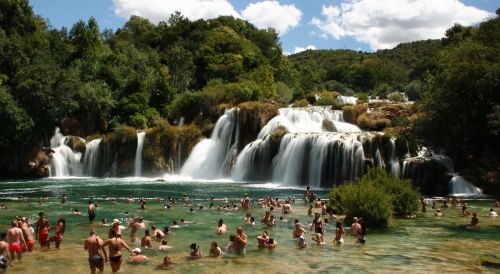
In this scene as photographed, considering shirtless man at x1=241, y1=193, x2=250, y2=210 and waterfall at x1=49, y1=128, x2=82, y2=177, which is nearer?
shirtless man at x1=241, y1=193, x2=250, y2=210

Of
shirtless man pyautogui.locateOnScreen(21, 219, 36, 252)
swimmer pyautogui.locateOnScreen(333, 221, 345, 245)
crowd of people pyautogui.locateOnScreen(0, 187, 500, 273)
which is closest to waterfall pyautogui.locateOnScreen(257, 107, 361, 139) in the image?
crowd of people pyautogui.locateOnScreen(0, 187, 500, 273)

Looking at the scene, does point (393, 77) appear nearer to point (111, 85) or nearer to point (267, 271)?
point (111, 85)

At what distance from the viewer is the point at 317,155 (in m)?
47.2

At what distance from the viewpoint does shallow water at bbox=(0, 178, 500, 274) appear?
17.7 m

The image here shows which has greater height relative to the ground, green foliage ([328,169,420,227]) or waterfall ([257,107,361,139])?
waterfall ([257,107,361,139])

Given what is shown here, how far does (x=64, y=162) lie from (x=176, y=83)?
89.1 feet

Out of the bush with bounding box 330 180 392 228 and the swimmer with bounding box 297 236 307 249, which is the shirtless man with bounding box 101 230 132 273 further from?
the bush with bounding box 330 180 392 228

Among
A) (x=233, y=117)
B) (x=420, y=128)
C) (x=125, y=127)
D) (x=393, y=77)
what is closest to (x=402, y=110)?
(x=420, y=128)

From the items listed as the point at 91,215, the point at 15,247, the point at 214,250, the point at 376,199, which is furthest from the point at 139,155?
the point at 15,247

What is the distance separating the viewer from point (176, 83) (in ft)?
270

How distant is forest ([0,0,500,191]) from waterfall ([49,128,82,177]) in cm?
208

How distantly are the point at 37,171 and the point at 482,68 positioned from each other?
155 feet

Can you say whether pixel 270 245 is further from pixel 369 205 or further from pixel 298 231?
pixel 369 205

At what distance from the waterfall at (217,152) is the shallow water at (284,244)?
1752cm
